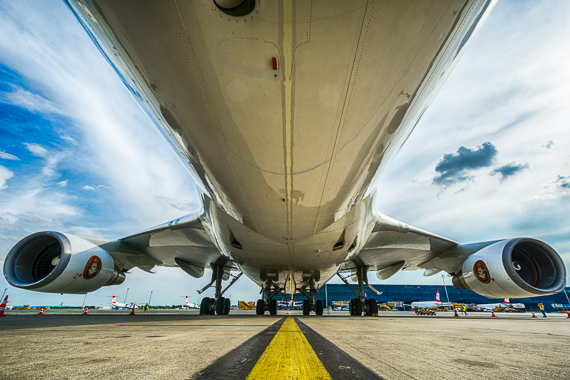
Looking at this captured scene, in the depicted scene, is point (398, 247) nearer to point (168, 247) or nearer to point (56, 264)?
point (168, 247)

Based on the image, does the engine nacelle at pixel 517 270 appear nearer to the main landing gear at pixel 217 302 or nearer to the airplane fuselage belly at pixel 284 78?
the airplane fuselage belly at pixel 284 78

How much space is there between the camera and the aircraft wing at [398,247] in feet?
25.4

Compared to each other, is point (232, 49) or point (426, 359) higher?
point (232, 49)

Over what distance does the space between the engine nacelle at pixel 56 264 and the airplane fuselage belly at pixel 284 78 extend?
17.3 feet

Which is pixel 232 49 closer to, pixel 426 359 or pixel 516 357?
pixel 426 359

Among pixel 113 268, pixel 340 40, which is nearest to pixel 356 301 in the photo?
pixel 113 268

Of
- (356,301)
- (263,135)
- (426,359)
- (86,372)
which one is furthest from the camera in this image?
(356,301)

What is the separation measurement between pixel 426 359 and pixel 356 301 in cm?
1007

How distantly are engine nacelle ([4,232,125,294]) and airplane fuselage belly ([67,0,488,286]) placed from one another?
529cm

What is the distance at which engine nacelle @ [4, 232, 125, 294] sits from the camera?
6324mm

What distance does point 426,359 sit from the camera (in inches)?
63.5

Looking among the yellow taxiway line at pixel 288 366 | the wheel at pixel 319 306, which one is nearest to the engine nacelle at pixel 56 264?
the yellow taxiway line at pixel 288 366

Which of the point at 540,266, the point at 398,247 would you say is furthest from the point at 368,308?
the point at 540,266

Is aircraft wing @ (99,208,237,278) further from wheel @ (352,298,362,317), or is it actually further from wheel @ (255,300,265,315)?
wheel @ (352,298,362,317)
